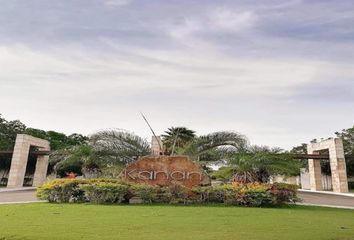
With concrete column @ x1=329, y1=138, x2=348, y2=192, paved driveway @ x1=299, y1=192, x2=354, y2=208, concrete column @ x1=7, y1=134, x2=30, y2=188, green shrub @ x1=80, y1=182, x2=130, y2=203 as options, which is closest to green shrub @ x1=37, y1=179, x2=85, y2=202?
green shrub @ x1=80, y1=182, x2=130, y2=203

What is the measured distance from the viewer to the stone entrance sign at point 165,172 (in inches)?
648

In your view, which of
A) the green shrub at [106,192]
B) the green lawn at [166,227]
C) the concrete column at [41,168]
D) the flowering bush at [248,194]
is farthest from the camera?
the concrete column at [41,168]

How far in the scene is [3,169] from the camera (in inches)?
1630

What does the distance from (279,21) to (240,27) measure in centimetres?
123

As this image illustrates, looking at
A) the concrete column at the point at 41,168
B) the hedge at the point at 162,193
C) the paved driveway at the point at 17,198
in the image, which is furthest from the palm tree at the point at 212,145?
the concrete column at the point at 41,168

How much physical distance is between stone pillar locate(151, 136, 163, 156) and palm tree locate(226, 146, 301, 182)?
11.5 feet

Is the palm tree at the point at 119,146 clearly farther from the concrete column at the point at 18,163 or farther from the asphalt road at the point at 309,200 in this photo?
the concrete column at the point at 18,163

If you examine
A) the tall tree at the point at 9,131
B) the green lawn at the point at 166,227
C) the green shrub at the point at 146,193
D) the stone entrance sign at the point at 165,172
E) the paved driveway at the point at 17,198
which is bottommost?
the green lawn at the point at 166,227

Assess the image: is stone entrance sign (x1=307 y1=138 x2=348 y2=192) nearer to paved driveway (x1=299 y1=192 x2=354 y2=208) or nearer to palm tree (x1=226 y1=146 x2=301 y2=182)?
paved driveway (x1=299 y1=192 x2=354 y2=208)

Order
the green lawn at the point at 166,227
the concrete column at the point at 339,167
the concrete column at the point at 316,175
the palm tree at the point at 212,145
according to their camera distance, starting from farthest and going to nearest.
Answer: the concrete column at the point at 316,175 < the concrete column at the point at 339,167 < the palm tree at the point at 212,145 < the green lawn at the point at 166,227

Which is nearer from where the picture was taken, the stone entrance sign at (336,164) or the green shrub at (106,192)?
the green shrub at (106,192)

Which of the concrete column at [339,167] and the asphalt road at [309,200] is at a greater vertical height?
the concrete column at [339,167]

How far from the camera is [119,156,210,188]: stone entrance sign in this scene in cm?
1645

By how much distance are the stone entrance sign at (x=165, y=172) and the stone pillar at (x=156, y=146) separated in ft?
4.50
